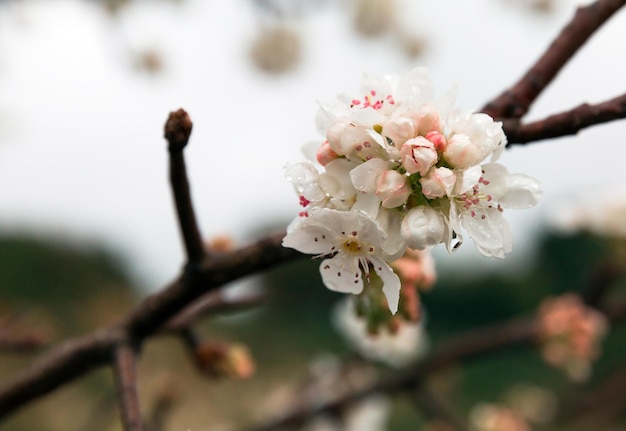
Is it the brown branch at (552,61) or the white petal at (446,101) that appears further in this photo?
the brown branch at (552,61)

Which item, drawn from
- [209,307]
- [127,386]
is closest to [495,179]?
[127,386]

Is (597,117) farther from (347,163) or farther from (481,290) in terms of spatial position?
(481,290)

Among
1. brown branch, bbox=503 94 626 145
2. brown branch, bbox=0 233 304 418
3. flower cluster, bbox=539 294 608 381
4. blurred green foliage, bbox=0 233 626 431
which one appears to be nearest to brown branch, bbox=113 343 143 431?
brown branch, bbox=0 233 304 418

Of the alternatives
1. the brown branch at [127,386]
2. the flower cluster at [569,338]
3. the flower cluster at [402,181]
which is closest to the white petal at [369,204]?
the flower cluster at [402,181]

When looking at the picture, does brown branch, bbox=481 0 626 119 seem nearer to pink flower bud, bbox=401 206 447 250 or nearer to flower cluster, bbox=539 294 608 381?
pink flower bud, bbox=401 206 447 250

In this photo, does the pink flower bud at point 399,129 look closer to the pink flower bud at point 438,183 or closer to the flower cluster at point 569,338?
the pink flower bud at point 438,183

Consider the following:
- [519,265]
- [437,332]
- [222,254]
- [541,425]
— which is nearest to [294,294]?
[437,332]
